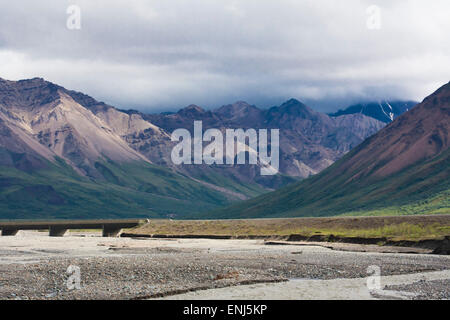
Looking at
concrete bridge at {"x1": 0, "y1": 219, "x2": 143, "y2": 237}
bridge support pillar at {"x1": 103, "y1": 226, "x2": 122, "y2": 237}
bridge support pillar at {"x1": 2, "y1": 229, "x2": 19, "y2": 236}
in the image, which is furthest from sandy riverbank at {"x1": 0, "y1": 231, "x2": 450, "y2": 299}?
bridge support pillar at {"x1": 2, "y1": 229, "x2": 19, "y2": 236}

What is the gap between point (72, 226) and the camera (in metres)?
162

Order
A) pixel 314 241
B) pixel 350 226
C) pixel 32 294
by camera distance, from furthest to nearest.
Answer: pixel 350 226, pixel 314 241, pixel 32 294

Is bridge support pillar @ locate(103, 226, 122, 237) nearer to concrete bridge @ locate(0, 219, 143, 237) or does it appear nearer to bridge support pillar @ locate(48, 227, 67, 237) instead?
concrete bridge @ locate(0, 219, 143, 237)

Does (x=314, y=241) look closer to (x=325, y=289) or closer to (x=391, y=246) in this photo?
(x=391, y=246)

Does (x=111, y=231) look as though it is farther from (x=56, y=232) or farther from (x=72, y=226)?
(x=56, y=232)

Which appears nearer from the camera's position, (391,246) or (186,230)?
(391,246)

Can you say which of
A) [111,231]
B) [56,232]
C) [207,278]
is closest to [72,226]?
[56,232]

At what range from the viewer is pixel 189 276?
52.6m

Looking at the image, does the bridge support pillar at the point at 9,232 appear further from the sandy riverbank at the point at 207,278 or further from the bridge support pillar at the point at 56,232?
the sandy riverbank at the point at 207,278

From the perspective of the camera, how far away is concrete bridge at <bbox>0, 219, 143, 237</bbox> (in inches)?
6225

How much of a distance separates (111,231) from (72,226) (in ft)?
37.4

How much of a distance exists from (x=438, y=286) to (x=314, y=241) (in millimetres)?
61771

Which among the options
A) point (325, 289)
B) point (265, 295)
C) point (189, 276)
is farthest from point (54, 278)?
point (325, 289)

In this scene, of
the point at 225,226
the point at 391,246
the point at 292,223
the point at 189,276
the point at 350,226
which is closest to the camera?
the point at 189,276
